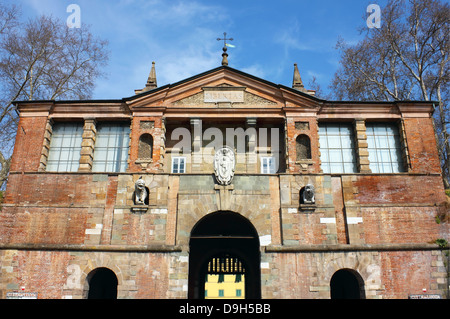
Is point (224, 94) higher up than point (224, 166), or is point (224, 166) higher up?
point (224, 94)

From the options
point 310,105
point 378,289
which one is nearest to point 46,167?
point 310,105

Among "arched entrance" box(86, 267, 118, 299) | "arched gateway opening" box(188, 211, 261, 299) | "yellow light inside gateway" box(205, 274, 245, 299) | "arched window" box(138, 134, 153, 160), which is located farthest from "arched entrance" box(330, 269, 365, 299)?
"yellow light inside gateway" box(205, 274, 245, 299)

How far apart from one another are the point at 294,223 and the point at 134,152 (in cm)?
789

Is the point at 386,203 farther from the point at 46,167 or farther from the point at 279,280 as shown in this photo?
the point at 46,167

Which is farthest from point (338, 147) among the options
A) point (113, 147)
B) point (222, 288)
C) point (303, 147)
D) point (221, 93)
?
point (222, 288)

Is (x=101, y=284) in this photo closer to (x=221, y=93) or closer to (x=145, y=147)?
(x=145, y=147)

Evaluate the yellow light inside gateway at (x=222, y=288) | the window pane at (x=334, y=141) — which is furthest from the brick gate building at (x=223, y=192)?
the yellow light inside gateway at (x=222, y=288)

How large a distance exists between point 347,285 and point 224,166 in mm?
7917

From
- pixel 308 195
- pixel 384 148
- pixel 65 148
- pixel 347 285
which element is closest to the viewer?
pixel 308 195

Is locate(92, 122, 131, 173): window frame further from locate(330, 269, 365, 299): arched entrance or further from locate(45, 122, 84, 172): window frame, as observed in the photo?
locate(330, 269, 365, 299): arched entrance

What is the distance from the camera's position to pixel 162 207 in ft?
54.7

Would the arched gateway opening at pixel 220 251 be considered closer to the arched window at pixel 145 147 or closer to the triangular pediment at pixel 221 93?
the arched window at pixel 145 147

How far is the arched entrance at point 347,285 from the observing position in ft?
52.1

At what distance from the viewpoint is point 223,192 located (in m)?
16.9
